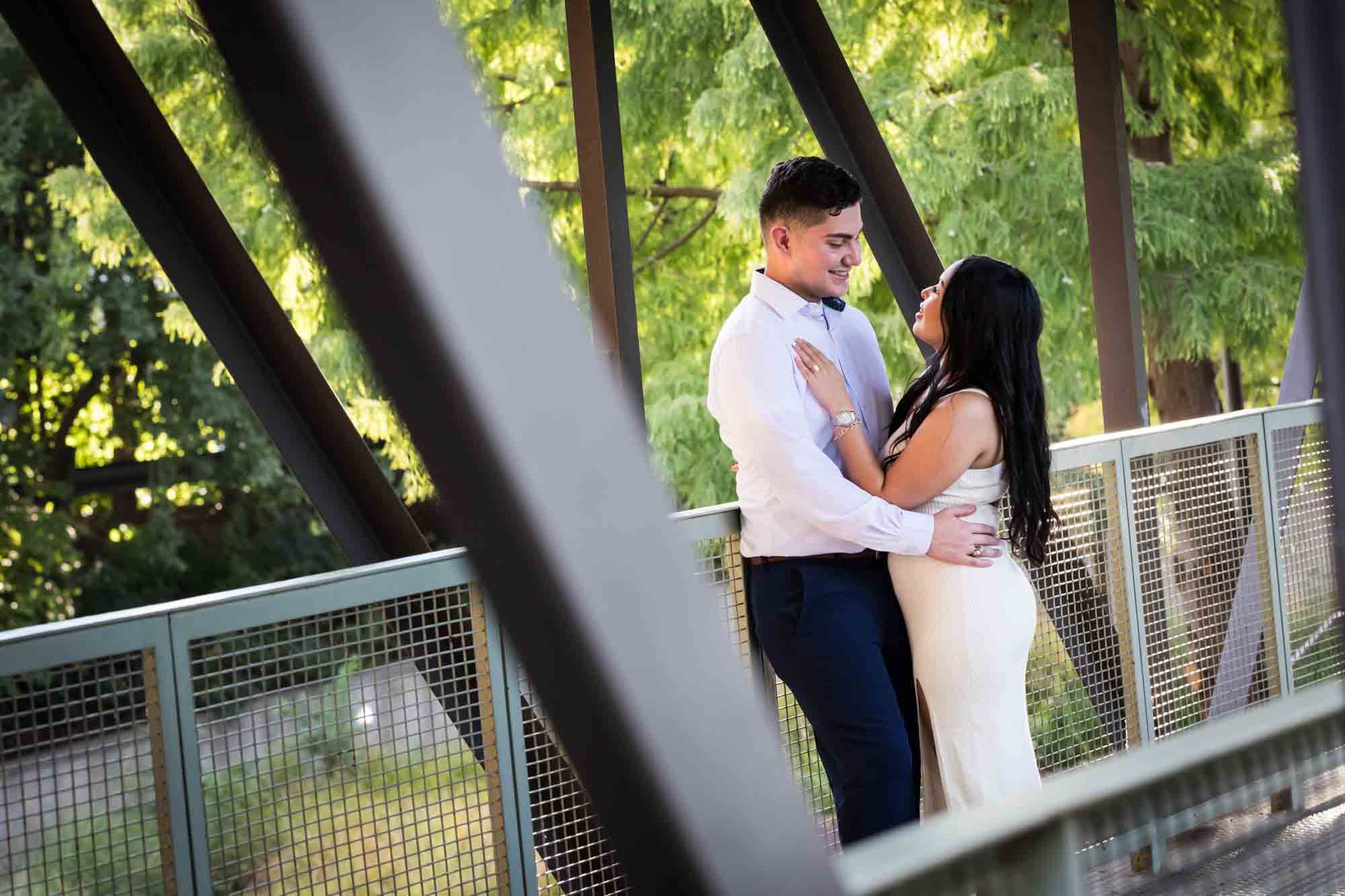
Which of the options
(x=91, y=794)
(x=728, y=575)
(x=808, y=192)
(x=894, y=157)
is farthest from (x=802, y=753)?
(x=894, y=157)

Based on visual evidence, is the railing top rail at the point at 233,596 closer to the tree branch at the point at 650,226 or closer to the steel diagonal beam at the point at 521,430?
the steel diagonal beam at the point at 521,430

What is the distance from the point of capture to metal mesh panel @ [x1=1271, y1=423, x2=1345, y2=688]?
5.17m

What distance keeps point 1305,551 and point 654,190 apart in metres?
6.53

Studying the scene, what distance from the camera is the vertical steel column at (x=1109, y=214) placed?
4867 mm

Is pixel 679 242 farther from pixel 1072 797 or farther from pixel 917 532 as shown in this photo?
pixel 1072 797

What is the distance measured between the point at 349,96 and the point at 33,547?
15569 millimetres

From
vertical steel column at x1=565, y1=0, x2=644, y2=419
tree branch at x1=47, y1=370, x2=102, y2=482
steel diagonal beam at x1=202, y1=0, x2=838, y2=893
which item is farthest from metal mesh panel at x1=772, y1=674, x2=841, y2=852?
tree branch at x1=47, y1=370, x2=102, y2=482

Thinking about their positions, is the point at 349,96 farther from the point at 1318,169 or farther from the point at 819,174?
the point at 819,174

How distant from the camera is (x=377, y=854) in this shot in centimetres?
293

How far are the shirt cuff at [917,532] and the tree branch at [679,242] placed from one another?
7.98m

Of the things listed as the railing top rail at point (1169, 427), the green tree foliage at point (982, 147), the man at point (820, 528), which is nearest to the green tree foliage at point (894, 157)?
the green tree foliage at point (982, 147)

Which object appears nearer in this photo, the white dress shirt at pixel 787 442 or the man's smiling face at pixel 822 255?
the white dress shirt at pixel 787 442

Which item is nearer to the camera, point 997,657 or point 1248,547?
point 997,657

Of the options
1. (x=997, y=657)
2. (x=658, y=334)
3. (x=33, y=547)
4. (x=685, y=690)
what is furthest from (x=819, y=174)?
(x=33, y=547)
